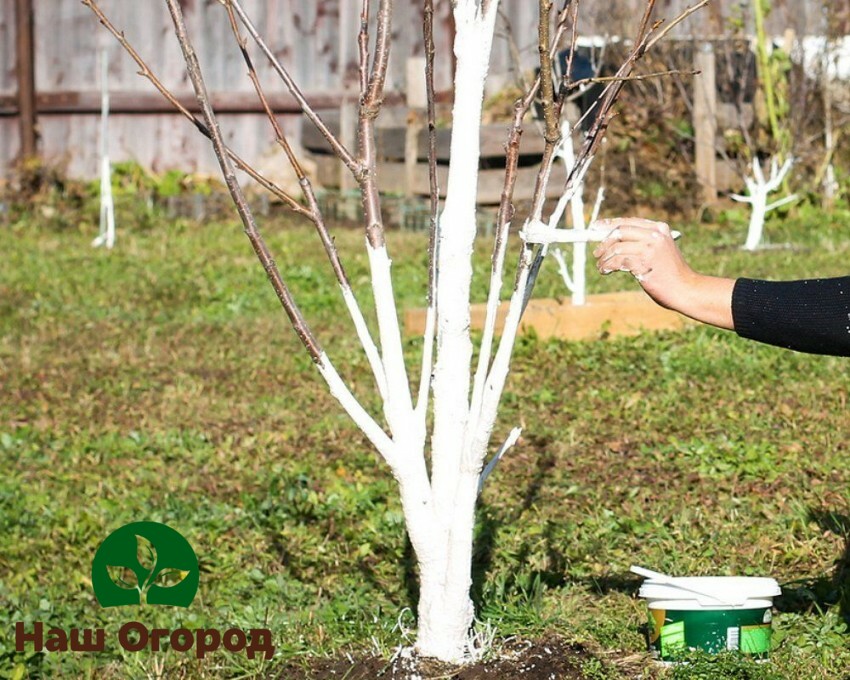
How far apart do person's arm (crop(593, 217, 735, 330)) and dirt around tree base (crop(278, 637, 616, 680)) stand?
94 cm

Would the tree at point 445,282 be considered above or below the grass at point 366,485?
above

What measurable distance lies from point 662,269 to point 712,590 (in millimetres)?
843

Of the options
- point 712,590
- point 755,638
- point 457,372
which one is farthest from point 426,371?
point 755,638

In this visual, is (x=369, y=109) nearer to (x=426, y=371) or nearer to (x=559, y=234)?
(x=559, y=234)

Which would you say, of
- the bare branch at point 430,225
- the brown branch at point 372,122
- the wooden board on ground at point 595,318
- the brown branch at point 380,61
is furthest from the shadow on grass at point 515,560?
the wooden board on ground at point 595,318

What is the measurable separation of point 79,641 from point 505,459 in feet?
6.40

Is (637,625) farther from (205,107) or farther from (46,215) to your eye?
(46,215)

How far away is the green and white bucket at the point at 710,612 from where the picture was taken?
10.2ft

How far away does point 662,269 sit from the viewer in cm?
278

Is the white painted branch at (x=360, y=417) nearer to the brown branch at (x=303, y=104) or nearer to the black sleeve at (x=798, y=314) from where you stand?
the brown branch at (x=303, y=104)

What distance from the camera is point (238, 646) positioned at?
3.56 meters

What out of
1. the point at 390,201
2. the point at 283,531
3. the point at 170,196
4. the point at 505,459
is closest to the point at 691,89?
the point at 390,201

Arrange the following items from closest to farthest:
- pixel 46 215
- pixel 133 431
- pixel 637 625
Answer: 1. pixel 637 625
2. pixel 133 431
3. pixel 46 215

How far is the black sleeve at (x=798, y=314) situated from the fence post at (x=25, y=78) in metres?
12.3
